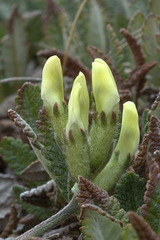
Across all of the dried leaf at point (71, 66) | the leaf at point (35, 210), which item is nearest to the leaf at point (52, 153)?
the leaf at point (35, 210)

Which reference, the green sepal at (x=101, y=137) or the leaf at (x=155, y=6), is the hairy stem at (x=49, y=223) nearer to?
the green sepal at (x=101, y=137)

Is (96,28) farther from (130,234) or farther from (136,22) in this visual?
(130,234)

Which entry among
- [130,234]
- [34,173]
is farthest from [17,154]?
[130,234]

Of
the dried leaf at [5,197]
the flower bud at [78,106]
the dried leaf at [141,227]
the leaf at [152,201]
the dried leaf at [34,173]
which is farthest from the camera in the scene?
the dried leaf at [5,197]

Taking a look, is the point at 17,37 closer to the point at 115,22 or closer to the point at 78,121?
the point at 115,22

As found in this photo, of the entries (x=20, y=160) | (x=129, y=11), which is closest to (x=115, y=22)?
(x=129, y=11)

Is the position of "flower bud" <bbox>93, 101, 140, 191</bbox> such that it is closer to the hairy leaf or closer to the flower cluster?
the flower cluster

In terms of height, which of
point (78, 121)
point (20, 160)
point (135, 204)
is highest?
point (78, 121)
